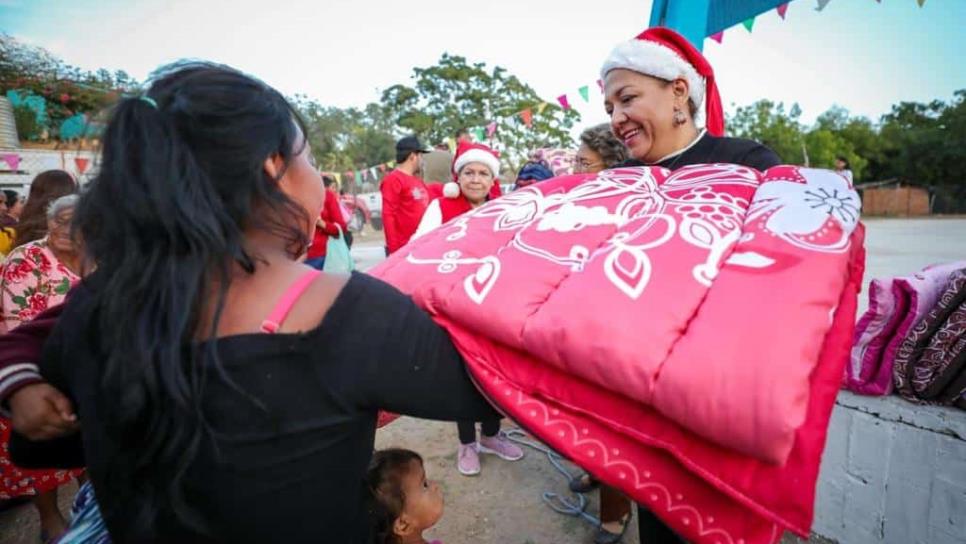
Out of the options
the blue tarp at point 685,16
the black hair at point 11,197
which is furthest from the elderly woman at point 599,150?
the black hair at point 11,197

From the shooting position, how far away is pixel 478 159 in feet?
11.0

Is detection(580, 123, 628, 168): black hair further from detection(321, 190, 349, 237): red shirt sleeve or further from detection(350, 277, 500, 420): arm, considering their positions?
detection(321, 190, 349, 237): red shirt sleeve

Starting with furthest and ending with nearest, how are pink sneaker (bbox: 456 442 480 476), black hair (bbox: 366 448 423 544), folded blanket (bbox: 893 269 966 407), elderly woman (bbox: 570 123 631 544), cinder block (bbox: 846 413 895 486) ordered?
pink sneaker (bbox: 456 442 480 476) → elderly woman (bbox: 570 123 631 544) → cinder block (bbox: 846 413 895 486) → folded blanket (bbox: 893 269 966 407) → black hair (bbox: 366 448 423 544)

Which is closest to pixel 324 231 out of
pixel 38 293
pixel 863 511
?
pixel 38 293

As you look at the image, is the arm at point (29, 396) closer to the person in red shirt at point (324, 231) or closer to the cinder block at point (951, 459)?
the cinder block at point (951, 459)

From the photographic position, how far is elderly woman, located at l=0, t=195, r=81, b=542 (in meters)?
2.35

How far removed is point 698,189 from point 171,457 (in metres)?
1.16

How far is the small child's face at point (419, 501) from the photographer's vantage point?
1465mm

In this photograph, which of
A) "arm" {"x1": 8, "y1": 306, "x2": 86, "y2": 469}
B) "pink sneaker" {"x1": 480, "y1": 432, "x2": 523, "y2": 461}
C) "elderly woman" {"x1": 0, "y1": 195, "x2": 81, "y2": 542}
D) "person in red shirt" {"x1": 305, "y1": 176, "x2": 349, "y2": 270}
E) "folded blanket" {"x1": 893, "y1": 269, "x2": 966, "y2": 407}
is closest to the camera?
"arm" {"x1": 8, "y1": 306, "x2": 86, "y2": 469}

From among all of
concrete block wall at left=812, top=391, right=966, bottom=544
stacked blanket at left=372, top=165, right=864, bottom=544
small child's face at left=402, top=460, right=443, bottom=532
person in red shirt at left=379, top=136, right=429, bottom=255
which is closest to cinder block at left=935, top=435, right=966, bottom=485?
concrete block wall at left=812, top=391, right=966, bottom=544

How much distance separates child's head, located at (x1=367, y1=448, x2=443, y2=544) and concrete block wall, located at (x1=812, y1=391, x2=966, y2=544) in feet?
5.94

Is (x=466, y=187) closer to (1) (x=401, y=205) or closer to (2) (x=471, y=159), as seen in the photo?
(2) (x=471, y=159)

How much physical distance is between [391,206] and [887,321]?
3.66m

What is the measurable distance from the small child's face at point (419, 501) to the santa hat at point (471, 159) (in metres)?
2.19
